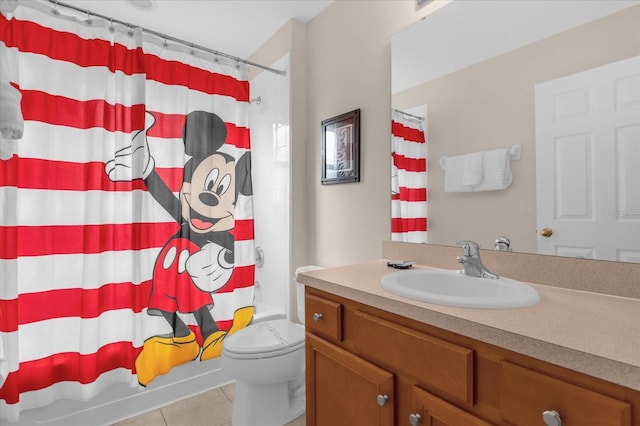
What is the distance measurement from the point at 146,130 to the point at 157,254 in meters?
0.70

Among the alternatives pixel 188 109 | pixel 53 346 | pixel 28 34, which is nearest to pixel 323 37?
pixel 188 109

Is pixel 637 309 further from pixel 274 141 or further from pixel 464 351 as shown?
pixel 274 141

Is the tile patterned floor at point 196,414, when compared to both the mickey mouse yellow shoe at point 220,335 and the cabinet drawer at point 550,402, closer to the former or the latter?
the mickey mouse yellow shoe at point 220,335

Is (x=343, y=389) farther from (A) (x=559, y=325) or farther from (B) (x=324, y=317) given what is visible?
(A) (x=559, y=325)

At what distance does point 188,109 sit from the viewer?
74.0 inches

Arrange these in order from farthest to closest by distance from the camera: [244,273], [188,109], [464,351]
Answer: [244,273], [188,109], [464,351]

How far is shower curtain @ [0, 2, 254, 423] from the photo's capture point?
1449mm

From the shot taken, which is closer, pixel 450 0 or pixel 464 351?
pixel 464 351

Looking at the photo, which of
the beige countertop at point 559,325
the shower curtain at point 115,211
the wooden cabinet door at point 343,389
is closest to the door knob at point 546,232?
the beige countertop at point 559,325

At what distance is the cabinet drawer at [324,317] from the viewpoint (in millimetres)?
1069

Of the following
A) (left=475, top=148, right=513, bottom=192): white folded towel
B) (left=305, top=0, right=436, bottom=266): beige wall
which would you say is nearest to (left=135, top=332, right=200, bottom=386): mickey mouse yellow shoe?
(left=305, top=0, right=436, bottom=266): beige wall

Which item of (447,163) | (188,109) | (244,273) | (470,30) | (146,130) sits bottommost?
(244,273)

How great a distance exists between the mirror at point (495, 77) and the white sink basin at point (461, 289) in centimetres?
22

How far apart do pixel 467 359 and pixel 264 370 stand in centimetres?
106
